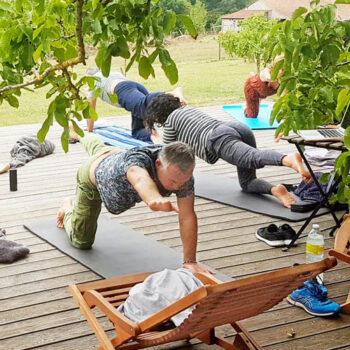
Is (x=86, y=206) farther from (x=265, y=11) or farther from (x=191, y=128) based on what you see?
(x=265, y=11)

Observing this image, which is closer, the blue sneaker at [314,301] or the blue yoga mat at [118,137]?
the blue sneaker at [314,301]

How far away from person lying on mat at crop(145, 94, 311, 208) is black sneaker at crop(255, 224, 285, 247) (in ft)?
2.25

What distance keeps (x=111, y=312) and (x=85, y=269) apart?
1461 mm

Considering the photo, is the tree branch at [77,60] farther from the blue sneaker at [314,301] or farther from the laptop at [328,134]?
the laptop at [328,134]

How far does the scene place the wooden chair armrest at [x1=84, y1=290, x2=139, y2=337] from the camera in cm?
292

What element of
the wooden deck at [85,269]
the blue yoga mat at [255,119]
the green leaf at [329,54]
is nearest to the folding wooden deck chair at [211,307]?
the wooden deck at [85,269]

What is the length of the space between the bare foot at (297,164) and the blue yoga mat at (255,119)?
125 inches

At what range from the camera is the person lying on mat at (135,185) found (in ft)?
12.2

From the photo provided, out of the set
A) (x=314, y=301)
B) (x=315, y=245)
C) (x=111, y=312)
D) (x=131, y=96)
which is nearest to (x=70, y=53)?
(x=111, y=312)

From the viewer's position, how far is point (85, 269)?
4.48 meters

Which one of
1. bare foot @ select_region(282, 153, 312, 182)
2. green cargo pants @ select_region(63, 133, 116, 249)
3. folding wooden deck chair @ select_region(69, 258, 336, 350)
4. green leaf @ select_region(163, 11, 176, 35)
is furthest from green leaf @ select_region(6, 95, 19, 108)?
bare foot @ select_region(282, 153, 312, 182)

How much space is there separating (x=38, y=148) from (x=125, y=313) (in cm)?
452

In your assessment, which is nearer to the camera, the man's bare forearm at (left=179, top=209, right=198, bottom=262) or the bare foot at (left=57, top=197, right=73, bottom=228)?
the man's bare forearm at (left=179, top=209, right=198, bottom=262)

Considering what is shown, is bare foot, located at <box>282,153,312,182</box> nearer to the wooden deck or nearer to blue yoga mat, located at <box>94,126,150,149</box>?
the wooden deck
